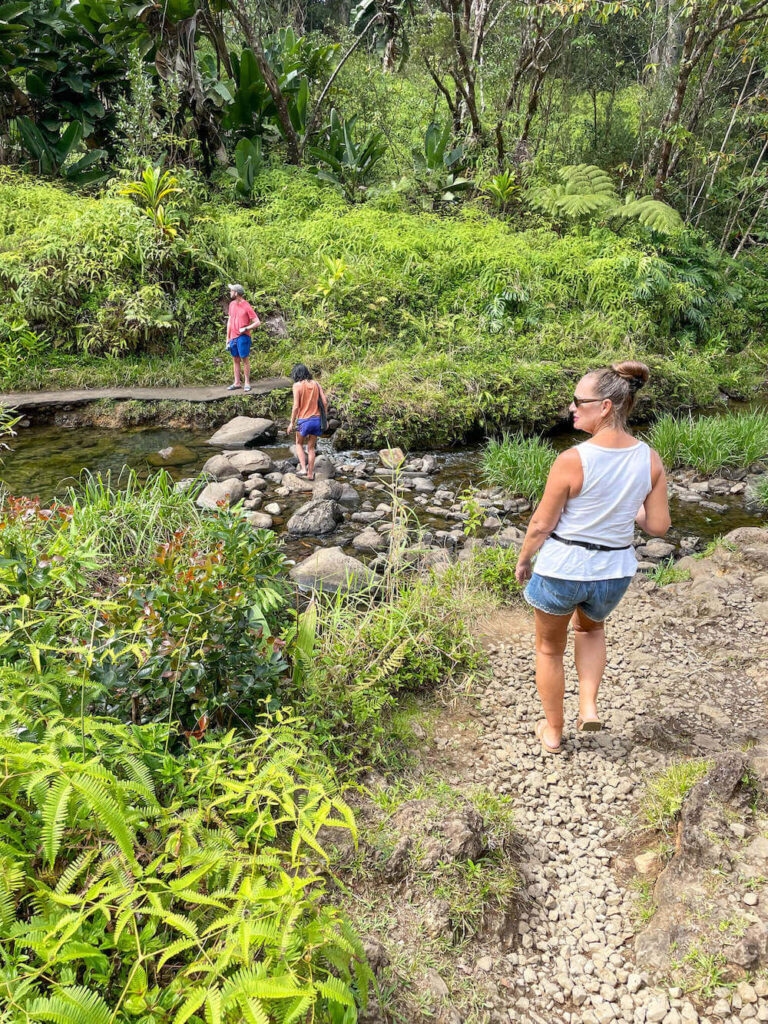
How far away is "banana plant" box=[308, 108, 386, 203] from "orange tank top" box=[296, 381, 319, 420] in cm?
949

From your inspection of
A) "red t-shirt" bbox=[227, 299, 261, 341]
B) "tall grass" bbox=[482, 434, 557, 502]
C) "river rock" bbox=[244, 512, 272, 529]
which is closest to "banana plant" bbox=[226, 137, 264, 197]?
"red t-shirt" bbox=[227, 299, 261, 341]

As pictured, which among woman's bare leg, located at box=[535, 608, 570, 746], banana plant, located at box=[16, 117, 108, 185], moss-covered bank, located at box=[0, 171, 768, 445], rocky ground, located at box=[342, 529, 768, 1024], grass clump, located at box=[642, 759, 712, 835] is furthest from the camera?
banana plant, located at box=[16, 117, 108, 185]

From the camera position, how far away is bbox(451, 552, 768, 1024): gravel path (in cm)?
193

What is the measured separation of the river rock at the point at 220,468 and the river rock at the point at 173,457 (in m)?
0.50

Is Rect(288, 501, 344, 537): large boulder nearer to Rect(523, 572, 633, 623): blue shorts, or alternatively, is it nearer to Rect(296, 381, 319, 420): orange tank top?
Rect(296, 381, 319, 420): orange tank top

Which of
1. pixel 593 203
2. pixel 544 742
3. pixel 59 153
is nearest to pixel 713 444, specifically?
pixel 544 742

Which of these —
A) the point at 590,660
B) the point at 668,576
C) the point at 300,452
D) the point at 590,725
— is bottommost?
the point at 300,452

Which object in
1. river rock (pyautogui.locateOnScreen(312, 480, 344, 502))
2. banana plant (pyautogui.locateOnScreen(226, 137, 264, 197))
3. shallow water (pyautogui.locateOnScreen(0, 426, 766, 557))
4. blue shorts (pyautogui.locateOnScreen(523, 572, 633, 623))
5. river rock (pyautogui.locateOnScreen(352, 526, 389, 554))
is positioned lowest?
shallow water (pyautogui.locateOnScreen(0, 426, 766, 557))

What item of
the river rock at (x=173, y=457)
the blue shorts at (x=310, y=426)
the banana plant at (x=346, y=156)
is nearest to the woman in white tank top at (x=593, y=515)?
the blue shorts at (x=310, y=426)

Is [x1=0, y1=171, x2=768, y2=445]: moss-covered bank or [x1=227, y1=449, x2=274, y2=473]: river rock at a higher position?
[x1=0, y1=171, x2=768, y2=445]: moss-covered bank

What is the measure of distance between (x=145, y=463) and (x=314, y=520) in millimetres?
2836

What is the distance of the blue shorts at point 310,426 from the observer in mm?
7113

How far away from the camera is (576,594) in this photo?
2.71m

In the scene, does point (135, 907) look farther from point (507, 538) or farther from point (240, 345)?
point (240, 345)
